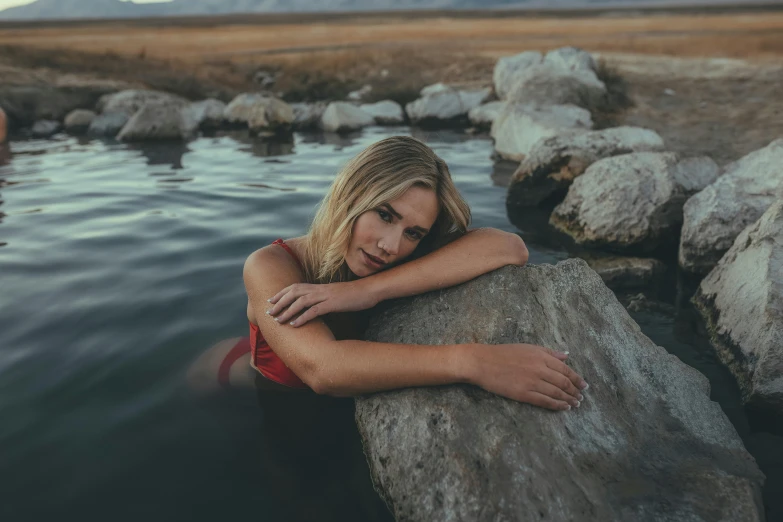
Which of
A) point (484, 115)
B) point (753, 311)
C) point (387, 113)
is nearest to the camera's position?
point (753, 311)

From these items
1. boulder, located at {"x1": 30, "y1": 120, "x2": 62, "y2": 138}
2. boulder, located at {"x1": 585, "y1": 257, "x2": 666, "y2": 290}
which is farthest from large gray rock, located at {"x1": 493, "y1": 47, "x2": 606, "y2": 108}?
boulder, located at {"x1": 30, "y1": 120, "x2": 62, "y2": 138}

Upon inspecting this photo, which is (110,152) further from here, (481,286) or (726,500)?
(726,500)

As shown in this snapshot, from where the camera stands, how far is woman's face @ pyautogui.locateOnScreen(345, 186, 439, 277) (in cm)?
264

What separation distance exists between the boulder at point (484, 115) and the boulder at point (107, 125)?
30.8 feet

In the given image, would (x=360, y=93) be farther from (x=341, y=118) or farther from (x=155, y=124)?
(x=155, y=124)

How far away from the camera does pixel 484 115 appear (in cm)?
1441

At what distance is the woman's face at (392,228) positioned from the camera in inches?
104

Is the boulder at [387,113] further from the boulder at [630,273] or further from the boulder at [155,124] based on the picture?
the boulder at [630,273]

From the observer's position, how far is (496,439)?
7.02ft

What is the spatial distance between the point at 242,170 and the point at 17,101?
1084 centimetres

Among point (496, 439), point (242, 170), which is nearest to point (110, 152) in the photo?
point (242, 170)

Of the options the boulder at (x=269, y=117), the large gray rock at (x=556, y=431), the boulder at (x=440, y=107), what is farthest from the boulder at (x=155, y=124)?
the large gray rock at (x=556, y=431)

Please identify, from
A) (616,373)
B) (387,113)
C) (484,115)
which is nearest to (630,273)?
(616,373)

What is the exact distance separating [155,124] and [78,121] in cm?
392
